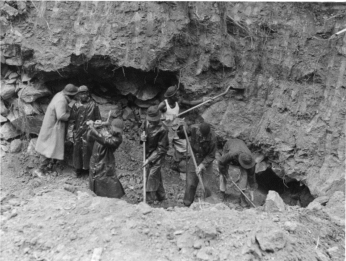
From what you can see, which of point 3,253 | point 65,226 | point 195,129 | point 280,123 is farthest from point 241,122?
point 3,253

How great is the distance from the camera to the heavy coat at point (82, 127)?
6.72 m

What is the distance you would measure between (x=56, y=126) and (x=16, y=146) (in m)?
1.16

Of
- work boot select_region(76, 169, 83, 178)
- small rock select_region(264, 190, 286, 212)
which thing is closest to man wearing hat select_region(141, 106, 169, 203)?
work boot select_region(76, 169, 83, 178)

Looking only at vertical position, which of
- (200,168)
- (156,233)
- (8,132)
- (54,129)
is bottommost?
(156,233)

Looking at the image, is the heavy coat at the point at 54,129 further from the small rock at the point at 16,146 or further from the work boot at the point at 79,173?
the small rock at the point at 16,146

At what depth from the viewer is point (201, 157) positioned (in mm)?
6965

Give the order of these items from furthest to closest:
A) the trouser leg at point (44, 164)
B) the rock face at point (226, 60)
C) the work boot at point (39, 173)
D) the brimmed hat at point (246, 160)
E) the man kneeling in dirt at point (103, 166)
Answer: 1. the rock face at point (226, 60)
2. the trouser leg at point (44, 164)
3. the work boot at point (39, 173)
4. the brimmed hat at point (246, 160)
5. the man kneeling in dirt at point (103, 166)

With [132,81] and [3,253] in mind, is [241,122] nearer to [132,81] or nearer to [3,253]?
[132,81]

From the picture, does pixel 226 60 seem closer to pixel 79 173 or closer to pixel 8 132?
pixel 79 173

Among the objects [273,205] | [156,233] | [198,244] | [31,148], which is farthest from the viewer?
[31,148]

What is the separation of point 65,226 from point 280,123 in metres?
4.78

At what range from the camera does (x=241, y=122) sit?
329 inches

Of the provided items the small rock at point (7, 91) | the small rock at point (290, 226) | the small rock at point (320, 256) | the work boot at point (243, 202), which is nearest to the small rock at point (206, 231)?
the small rock at point (290, 226)

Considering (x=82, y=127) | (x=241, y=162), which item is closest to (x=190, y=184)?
(x=241, y=162)
